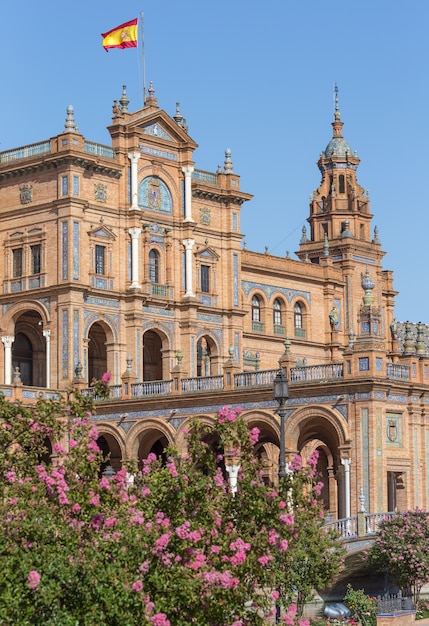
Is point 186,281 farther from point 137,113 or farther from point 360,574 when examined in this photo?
point 360,574

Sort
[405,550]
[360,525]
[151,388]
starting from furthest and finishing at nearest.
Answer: [151,388]
[360,525]
[405,550]

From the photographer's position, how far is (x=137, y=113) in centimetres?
6606

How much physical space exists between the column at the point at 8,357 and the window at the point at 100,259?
4.90 metres

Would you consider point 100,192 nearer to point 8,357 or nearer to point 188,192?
point 188,192

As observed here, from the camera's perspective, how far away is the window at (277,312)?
Answer: 74.9 meters

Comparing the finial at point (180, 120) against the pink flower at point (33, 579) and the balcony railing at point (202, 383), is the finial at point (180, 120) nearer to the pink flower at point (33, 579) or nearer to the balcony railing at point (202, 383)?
the balcony railing at point (202, 383)

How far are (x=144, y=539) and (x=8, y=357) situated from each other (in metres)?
40.5

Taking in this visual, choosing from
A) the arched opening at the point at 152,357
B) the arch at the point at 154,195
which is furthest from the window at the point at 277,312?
the arch at the point at 154,195

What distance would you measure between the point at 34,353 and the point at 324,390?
57.7 feet

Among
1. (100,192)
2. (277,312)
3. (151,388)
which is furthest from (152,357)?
(277,312)

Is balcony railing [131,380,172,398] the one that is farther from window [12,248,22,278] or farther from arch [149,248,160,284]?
window [12,248,22,278]

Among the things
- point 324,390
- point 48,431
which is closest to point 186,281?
point 324,390

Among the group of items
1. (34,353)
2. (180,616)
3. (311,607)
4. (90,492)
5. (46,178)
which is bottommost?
(311,607)

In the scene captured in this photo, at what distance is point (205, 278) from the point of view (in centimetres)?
6812
